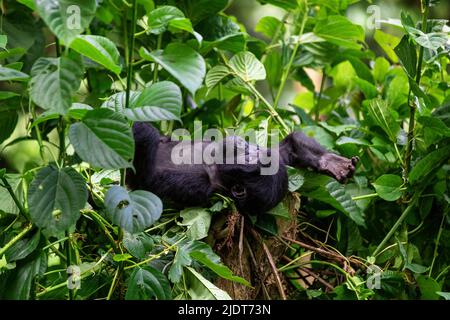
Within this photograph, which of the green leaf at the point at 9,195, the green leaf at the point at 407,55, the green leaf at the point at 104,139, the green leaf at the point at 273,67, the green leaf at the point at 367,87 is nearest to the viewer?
the green leaf at the point at 104,139

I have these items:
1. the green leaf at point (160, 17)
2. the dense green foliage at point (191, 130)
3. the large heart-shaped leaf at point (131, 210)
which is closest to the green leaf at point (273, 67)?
the dense green foliage at point (191, 130)

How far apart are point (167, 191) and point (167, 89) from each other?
1.50 feet

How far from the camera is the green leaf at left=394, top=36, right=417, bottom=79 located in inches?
58.2

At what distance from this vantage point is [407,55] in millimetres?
1488

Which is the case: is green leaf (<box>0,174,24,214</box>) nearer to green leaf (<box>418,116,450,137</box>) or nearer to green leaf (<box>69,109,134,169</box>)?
green leaf (<box>69,109,134,169</box>)

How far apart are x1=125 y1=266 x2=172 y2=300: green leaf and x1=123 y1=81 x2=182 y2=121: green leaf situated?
31 cm

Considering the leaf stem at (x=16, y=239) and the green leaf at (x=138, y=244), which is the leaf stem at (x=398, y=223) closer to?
the green leaf at (x=138, y=244)

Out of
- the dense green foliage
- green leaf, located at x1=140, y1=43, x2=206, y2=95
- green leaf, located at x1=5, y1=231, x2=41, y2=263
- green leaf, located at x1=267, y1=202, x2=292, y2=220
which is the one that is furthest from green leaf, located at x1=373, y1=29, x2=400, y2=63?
green leaf, located at x1=5, y1=231, x2=41, y2=263

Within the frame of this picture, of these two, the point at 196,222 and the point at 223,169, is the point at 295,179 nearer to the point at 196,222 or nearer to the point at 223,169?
the point at 223,169

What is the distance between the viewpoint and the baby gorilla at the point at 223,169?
1.49m

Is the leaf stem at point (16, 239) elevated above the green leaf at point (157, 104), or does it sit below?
below

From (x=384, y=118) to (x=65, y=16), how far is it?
3.20ft

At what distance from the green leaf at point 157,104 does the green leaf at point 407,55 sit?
62 centimetres

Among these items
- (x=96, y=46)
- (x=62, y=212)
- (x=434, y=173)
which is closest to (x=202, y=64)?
(x=96, y=46)
